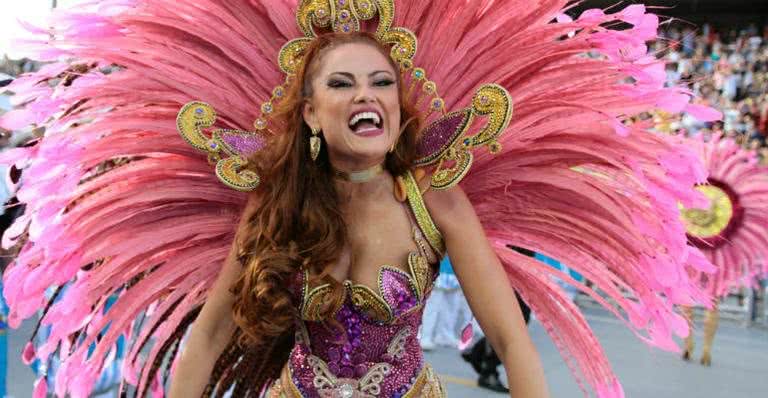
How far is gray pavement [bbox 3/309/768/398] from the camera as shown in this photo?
5.22 metres

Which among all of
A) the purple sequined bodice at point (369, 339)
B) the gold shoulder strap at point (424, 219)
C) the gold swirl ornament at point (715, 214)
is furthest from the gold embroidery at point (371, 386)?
the gold swirl ornament at point (715, 214)

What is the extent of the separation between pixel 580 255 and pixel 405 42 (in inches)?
25.2

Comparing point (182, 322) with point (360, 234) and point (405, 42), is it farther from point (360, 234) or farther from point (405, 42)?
point (405, 42)

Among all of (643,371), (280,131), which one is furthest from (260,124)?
(643,371)

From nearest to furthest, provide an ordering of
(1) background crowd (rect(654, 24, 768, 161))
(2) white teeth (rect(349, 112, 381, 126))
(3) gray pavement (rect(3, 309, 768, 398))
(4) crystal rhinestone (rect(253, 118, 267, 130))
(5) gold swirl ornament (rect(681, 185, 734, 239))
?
(2) white teeth (rect(349, 112, 381, 126)) → (4) crystal rhinestone (rect(253, 118, 267, 130)) → (3) gray pavement (rect(3, 309, 768, 398)) → (5) gold swirl ornament (rect(681, 185, 734, 239)) → (1) background crowd (rect(654, 24, 768, 161))

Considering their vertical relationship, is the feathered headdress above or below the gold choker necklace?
above

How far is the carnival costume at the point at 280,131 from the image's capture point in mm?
1762

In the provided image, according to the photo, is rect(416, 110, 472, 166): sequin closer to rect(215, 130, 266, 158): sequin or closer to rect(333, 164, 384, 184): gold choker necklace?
rect(333, 164, 384, 184): gold choker necklace

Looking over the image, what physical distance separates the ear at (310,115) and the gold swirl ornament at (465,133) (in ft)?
0.85

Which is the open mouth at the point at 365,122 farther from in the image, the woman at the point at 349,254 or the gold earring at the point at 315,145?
the gold earring at the point at 315,145

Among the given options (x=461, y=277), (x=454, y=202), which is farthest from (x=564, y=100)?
(x=461, y=277)

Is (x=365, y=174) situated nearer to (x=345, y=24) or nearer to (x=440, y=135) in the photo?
(x=440, y=135)

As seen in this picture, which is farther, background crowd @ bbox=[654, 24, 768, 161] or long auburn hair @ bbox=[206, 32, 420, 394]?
background crowd @ bbox=[654, 24, 768, 161]

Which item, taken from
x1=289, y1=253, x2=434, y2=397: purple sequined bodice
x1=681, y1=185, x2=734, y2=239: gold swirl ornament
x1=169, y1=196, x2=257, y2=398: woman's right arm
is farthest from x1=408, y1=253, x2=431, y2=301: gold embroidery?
x1=681, y1=185, x2=734, y2=239: gold swirl ornament
